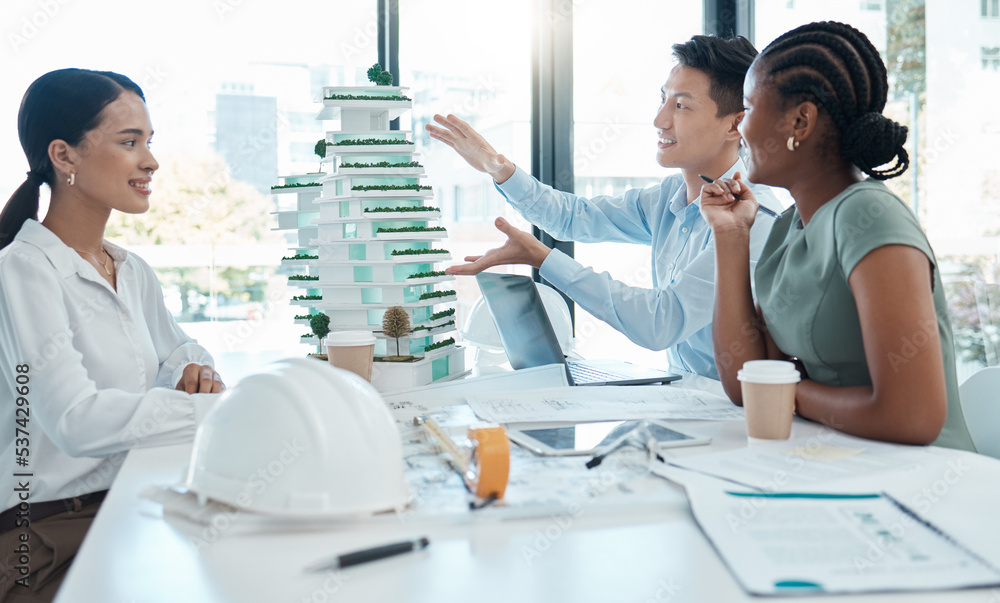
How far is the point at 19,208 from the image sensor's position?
5.08 feet

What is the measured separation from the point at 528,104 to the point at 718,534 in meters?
2.86

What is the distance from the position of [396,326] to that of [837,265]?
996 mm

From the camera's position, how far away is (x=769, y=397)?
1103 mm

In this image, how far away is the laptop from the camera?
1.74 metres

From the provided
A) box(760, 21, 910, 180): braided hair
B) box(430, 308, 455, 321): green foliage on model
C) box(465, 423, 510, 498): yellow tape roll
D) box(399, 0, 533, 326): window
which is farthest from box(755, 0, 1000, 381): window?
box(465, 423, 510, 498): yellow tape roll

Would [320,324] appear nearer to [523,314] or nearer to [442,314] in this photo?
[442,314]

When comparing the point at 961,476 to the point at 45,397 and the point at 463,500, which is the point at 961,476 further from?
the point at 45,397

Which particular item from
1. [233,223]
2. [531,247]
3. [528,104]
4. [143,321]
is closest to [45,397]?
[143,321]

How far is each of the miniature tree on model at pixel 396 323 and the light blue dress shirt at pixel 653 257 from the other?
17.3 inches

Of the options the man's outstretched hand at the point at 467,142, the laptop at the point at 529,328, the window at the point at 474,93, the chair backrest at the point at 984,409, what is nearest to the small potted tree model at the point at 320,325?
the laptop at the point at 529,328

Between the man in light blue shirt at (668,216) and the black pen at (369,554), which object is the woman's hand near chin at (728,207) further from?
the black pen at (369,554)

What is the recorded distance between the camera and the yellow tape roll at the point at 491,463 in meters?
0.85

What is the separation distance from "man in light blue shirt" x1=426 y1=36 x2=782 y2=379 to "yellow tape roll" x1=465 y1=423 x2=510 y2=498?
3.44 feet

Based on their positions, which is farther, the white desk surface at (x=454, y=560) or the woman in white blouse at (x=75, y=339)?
the woman in white blouse at (x=75, y=339)
